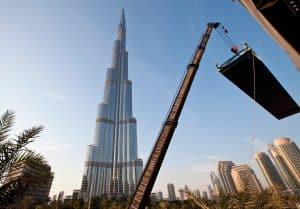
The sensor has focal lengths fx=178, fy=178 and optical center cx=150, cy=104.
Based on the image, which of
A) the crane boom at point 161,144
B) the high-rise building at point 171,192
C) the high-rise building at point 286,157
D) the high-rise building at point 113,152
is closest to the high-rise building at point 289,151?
the high-rise building at point 286,157

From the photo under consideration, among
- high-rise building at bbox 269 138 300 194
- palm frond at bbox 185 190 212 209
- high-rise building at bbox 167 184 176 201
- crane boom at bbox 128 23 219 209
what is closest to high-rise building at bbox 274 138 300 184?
high-rise building at bbox 269 138 300 194

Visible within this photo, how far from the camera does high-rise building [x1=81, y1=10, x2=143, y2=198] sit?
135125 mm

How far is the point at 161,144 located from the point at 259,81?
485 centimetres

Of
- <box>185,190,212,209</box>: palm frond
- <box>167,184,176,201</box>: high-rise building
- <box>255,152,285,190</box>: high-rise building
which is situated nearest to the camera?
<box>185,190,212,209</box>: palm frond

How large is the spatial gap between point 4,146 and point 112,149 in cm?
16259

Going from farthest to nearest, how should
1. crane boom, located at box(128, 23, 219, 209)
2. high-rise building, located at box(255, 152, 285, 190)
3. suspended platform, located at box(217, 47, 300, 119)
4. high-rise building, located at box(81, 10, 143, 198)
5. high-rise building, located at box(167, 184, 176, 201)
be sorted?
high-rise building, located at box(167, 184, 176, 201) < high-rise building, located at box(81, 10, 143, 198) < high-rise building, located at box(255, 152, 285, 190) < suspended platform, located at box(217, 47, 300, 119) < crane boom, located at box(128, 23, 219, 209)

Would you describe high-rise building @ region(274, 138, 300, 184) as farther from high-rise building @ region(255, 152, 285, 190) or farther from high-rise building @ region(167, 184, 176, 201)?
high-rise building @ region(167, 184, 176, 201)

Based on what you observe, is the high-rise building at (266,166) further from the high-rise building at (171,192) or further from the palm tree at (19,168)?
the palm tree at (19,168)

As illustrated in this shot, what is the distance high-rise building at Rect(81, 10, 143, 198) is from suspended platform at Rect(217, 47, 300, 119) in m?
134

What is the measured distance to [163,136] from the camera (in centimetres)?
670

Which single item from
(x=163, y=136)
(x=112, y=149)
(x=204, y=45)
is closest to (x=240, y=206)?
(x=163, y=136)

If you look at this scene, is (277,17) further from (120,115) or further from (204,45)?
(120,115)

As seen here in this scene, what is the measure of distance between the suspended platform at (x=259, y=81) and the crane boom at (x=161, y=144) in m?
1.85

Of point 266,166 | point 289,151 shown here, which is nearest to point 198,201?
point 289,151
